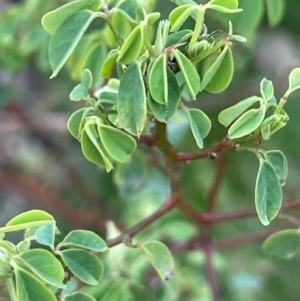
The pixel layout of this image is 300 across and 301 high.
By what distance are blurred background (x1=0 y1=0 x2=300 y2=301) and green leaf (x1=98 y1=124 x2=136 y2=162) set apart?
275 millimetres

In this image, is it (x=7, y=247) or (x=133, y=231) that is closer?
(x=7, y=247)

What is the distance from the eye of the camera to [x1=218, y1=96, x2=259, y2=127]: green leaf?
0.44m

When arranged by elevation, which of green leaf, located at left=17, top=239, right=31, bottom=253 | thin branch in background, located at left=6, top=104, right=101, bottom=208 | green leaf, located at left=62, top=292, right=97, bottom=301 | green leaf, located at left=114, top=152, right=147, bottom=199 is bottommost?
thin branch in background, located at left=6, top=104, right=101, bottom=208

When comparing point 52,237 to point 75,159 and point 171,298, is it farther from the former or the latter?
point 75,159

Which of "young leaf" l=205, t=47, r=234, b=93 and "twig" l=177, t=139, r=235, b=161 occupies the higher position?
"young leaf" l=205, t=47, r=234, b=93

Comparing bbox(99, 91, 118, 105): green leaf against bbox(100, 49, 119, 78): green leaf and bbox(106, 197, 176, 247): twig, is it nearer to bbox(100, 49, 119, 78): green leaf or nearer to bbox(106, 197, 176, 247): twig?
bbox(100, 49, 119, 78): green leaf

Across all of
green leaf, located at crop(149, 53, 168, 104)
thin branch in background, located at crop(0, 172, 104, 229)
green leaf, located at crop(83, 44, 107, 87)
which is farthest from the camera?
thin branch in background, located at crop(0, 172, 104, 229)

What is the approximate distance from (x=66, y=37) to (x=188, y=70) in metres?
0.10

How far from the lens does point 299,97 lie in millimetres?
1051

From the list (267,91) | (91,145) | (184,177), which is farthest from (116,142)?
(184,177)

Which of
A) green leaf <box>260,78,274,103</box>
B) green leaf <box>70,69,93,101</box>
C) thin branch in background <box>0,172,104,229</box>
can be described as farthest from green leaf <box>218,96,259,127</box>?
thin branch in background <box>0,172,104,229</box>

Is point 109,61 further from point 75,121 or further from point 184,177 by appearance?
point 184,177

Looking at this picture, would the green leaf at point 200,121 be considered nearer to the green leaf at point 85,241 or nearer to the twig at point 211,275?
the green leaf at point 85,241

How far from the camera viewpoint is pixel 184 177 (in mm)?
1002
